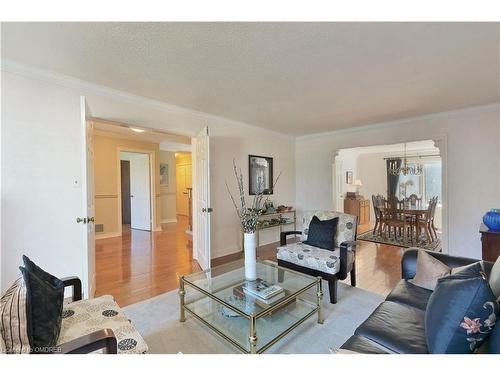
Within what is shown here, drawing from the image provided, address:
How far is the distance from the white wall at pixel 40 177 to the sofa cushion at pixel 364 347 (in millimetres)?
2659

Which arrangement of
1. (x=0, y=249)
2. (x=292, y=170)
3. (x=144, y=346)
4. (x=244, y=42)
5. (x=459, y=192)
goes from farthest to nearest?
1. (x=292, y=170)
2. (x=459, y=192)
3. (x=0, y=249)
4. (x=244, y=42)
5. (x=144, y=346)

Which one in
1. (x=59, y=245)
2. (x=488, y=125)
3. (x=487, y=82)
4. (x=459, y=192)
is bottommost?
(x=59, y=245)

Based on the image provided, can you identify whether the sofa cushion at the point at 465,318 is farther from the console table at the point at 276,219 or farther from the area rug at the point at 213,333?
the console table at the point at 276,219

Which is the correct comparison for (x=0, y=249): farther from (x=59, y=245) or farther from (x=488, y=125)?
(x=488, y=125)

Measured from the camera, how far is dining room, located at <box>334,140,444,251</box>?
5156 millimetres

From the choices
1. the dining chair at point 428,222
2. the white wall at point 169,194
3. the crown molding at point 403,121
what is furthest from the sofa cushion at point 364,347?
the white wall at point 169,194

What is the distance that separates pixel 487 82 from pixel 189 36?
311cm

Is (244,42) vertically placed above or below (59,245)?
above

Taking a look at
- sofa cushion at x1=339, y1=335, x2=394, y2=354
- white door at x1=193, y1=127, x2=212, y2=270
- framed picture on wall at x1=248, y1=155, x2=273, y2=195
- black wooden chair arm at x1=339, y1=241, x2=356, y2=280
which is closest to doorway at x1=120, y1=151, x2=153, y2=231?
white door at x1=193, y1=127, x2=212, y2=270

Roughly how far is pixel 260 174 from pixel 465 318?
12.6 ft

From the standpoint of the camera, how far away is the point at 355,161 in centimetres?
770

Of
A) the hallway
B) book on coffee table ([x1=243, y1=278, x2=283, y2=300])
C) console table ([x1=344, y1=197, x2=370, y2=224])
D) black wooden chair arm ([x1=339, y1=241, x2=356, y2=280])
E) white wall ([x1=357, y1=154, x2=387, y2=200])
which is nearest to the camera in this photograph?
book on coffee table ([x1=243, y1=278, x2=283, y2=300])

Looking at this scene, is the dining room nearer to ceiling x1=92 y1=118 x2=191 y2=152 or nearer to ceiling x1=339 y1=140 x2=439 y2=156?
ceiling x1=339 y1=140 x2=439 y2=156
